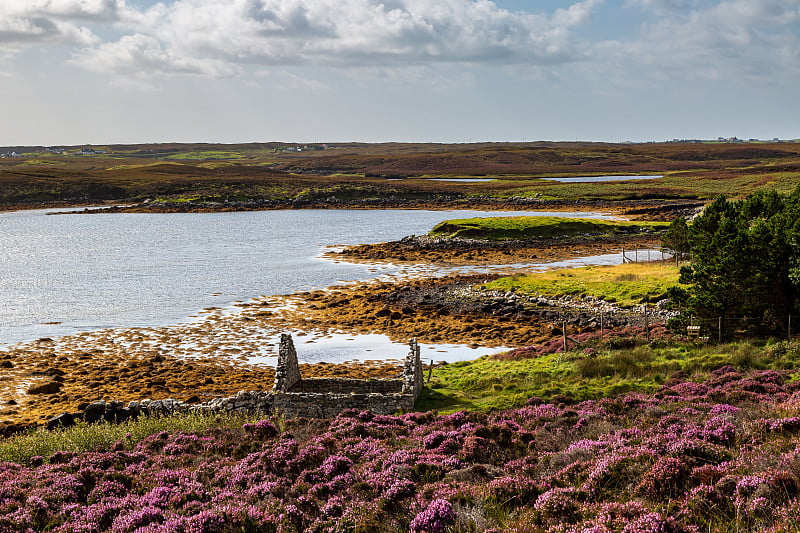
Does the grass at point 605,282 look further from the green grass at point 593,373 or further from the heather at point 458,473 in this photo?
the heather at point 458,473

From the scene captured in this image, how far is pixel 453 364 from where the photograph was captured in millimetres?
31328

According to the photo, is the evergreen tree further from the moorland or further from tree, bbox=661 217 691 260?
tree, bbox=661 217 691 260

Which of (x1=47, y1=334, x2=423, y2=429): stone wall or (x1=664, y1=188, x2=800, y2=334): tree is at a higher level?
Answer: (x1=664, y1=188, x2=800, y2=334): tree

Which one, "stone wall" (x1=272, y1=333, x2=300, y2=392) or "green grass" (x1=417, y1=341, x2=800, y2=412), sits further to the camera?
"stone wall" (x1=272, y1=333, x2=300, y2=392)

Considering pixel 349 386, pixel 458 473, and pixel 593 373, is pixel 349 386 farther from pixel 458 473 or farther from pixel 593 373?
pixel 458 473

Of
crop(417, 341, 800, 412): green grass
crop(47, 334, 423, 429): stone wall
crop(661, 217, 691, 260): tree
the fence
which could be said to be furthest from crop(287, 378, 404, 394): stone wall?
the fence

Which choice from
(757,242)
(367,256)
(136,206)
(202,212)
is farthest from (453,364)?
(136,206)

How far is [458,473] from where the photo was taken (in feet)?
43.4

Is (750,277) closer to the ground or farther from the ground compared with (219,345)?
farther from the ground

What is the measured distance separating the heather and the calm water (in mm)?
29254

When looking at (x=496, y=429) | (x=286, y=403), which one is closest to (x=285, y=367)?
(x=286, y=403)

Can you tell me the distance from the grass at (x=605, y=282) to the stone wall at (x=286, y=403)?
24.6 meters

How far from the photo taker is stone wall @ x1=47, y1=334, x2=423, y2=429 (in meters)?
22.3

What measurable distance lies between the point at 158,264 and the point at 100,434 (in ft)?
176
